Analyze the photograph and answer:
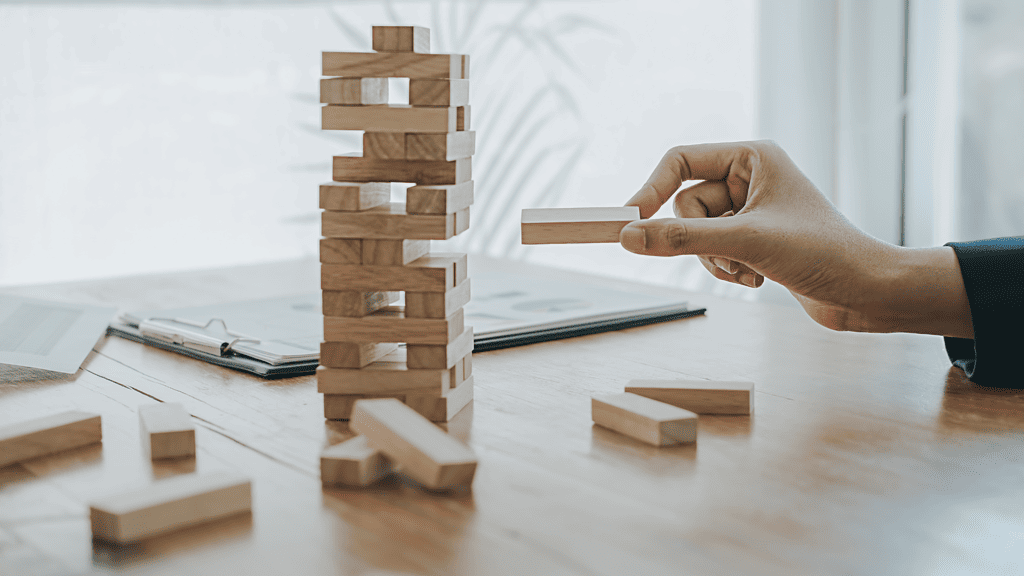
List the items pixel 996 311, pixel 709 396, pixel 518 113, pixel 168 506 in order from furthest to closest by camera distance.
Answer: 1. pixel 518 113
2. pixel 996 311
3. pixel 709 396
4. pixel 168 506

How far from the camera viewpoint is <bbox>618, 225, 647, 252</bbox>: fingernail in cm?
88

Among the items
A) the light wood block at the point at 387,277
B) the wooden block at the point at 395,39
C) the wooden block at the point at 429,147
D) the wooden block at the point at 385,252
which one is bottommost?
the light wood block at the point at 387,277

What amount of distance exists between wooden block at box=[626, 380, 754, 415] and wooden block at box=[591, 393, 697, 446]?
42 millimetres

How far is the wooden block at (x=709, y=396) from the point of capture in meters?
Answer: 0.83

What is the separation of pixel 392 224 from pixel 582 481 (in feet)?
0.95

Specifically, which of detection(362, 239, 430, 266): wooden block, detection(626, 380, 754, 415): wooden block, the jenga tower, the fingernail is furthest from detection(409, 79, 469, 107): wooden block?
detection(626, 380, 754, 415): wooden block

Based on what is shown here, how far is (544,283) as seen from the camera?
1.51m

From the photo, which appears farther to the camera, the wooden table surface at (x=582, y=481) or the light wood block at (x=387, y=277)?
the light wood block at (x=387, y=277)

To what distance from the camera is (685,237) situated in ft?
2.96

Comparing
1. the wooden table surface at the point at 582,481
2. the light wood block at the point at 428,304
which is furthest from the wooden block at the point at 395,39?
the wooden table surface at the point at 582,481

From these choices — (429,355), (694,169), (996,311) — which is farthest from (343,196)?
(996,311)

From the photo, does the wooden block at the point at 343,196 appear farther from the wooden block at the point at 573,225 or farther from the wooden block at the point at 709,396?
the wooden block at the point at 709,396

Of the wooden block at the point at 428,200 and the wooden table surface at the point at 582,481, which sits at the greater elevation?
the wooden block at the point at 428,200

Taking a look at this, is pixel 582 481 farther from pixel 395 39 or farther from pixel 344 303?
pixel 395 39
